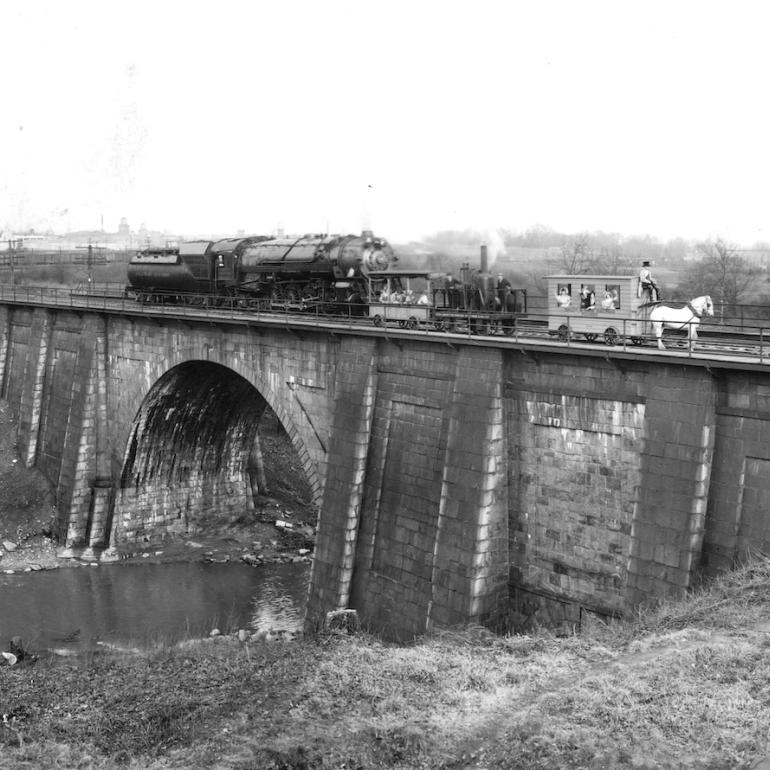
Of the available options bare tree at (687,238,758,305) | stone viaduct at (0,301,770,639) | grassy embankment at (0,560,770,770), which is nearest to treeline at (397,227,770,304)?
bare tree at (687,238,758,305)

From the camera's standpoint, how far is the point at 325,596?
26.3 metres

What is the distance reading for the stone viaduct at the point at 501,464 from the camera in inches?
752

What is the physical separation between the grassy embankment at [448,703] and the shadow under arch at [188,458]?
19412 mm

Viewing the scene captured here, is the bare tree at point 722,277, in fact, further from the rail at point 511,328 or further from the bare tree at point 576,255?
the rail at point 511,328

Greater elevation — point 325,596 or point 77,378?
point 77,378

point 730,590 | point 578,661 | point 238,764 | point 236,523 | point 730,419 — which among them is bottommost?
point 236,523

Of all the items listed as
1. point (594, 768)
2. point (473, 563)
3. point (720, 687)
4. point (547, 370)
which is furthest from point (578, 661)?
point (547, 370)

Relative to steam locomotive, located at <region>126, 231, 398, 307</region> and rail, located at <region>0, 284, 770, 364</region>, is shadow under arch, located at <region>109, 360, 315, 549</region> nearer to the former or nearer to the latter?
rail, located at <region>0, 284, 770, 364</region>

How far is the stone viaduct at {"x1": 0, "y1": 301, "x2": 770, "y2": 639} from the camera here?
752 inches

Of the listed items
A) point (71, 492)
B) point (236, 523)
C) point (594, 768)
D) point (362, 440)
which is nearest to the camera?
point (594, 768)

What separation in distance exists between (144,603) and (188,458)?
363 inches

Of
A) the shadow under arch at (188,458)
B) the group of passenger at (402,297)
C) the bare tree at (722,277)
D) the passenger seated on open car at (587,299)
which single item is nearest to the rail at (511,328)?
the passenger seated on open car at (587,299)

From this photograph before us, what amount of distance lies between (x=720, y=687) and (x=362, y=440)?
13.6 metres

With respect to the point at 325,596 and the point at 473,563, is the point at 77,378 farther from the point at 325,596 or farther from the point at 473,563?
the point at 473,563
